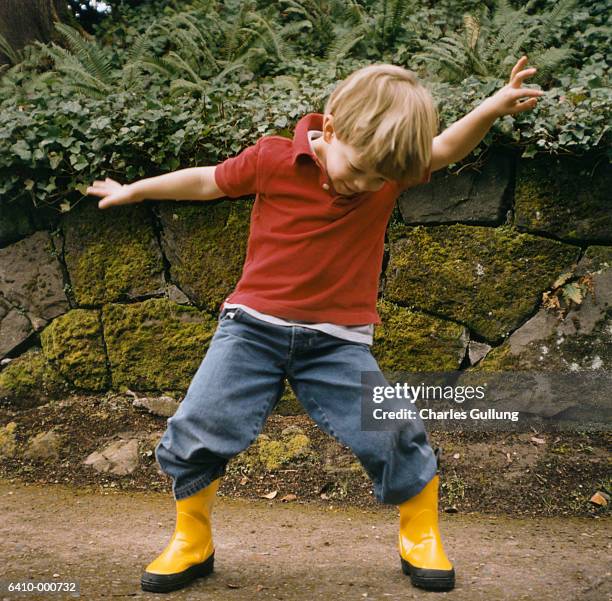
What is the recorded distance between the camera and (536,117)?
344 centimetres

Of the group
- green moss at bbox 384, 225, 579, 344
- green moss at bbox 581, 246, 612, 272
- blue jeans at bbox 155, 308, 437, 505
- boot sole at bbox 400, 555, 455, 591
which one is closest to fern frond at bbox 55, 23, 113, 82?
green moss at bbox 384, 225, 579, 344

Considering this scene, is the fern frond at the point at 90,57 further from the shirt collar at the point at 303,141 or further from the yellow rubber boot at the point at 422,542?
the yellow rubber boot at the point at 422,542

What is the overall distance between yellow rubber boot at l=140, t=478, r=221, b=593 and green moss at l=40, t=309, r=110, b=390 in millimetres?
1803

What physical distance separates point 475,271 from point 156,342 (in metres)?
1.73

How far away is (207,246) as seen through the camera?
381 centimetres

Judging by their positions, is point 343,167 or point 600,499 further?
point 600,499

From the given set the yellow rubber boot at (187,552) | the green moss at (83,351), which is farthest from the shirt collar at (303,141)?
the green moss at (83,351)

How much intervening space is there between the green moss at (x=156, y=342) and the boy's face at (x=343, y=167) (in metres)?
1.84

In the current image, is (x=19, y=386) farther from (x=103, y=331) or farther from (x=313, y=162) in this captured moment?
(x=313, y=162)

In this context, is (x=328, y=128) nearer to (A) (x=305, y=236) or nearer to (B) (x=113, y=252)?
(A) (x=305, y=236)

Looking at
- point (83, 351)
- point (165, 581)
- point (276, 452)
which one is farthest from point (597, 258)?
point (83, 351)

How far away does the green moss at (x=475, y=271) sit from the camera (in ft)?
11.7

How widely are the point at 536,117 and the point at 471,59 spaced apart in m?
0.80

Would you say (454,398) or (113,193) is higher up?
(113,193)
